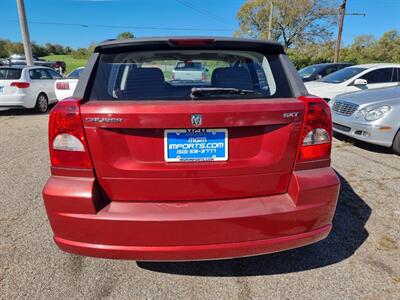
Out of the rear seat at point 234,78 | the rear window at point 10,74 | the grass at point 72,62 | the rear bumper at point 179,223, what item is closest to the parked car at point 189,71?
the rear seat at point 234,78

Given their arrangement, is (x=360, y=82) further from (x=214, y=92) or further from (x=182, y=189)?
(x=182, y=189)

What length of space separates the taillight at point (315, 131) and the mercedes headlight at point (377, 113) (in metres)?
3.85

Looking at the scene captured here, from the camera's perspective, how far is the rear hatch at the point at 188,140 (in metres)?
1.75

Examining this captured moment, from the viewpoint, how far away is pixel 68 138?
182cm

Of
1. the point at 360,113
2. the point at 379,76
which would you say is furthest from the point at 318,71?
the point at 360,113

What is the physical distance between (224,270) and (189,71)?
1.69 m

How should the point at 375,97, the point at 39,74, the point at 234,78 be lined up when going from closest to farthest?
the point at 234,78 < the point at 375,97 < the point at 39,74

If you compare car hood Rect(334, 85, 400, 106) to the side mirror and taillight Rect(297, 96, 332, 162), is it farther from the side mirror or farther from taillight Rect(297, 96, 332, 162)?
taillight Rect(297, 96, 332, 162)

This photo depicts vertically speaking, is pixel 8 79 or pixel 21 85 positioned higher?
pixel 8 79

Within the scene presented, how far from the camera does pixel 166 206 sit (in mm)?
1845

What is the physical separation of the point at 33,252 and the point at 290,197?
6.90ft

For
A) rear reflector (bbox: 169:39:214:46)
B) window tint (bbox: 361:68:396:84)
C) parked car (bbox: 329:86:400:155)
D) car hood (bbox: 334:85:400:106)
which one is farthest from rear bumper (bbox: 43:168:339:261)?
window tint (bbox: 361:68:396:84)

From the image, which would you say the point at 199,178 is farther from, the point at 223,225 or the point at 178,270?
the point at 178,270

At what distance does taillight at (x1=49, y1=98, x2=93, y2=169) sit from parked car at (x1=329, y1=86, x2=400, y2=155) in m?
4.90
